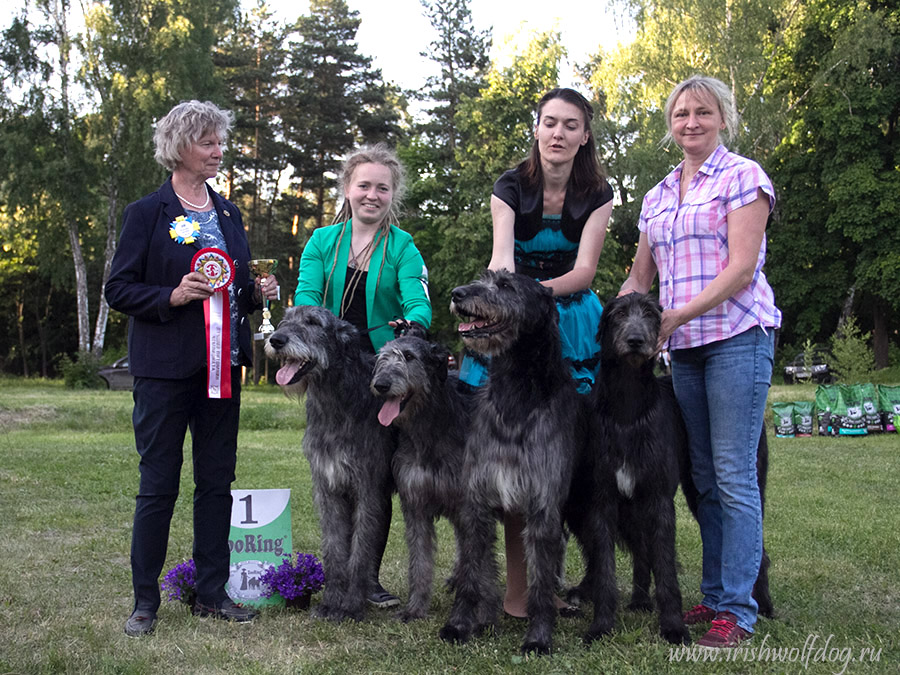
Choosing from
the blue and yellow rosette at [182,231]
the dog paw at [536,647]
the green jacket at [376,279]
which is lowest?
the dog paw at [536,647]

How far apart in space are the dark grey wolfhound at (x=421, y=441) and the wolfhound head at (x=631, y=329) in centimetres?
87

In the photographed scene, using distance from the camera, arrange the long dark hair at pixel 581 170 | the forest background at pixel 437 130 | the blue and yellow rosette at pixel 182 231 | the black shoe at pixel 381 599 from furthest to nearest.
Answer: the forest background at pixel 437 130, the black shoe at pixel 381 599, the long dark hair at pixel 581 170, the blue and yellow rosette at pixel 182 231

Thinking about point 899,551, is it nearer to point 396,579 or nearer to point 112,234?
point 396,579

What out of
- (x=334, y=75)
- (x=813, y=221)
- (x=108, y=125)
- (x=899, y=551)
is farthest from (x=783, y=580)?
(x=334, y=75)

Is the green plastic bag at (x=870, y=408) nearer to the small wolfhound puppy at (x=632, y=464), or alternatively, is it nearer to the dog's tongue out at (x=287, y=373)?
the small wolfhound puppy at (x=632, y=464)

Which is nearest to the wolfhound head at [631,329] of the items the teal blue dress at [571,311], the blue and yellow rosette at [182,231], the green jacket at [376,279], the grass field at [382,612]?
the teal blue dress at [571,311]

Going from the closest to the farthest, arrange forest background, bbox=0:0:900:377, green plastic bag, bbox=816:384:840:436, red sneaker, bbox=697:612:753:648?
red sneaker, bbox=697:612:753:648 < green plastic bag, bbox=816:384:840:436 < forest background, bbox=0:0:900:377

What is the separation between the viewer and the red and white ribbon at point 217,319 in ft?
13.2

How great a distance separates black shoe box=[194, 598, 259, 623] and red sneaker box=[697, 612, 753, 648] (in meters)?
2.27

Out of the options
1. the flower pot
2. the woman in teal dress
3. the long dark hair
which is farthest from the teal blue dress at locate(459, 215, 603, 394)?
the flower pot

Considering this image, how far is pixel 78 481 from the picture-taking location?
8844 millimetres

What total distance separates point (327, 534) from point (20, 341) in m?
35.4

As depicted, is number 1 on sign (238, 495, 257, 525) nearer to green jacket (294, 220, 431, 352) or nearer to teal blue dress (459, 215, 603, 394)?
green jacket (294, 220, 431, 352)

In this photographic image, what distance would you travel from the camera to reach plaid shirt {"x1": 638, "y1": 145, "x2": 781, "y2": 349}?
3676mm
